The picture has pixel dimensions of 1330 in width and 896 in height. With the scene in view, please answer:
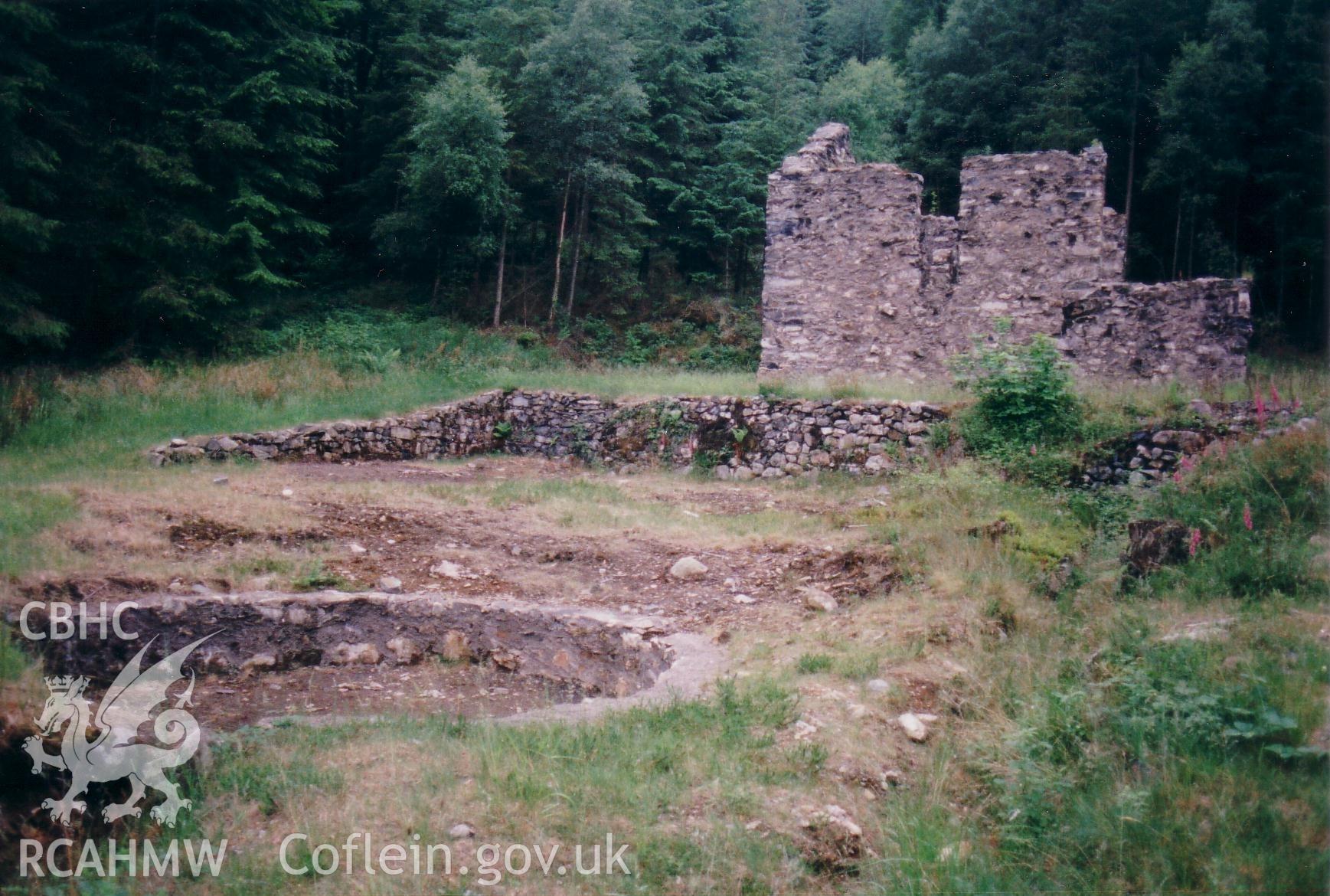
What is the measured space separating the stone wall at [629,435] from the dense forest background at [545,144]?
360 centimetres

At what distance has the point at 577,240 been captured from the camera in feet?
78.1

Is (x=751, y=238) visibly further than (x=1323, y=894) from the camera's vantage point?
Yes

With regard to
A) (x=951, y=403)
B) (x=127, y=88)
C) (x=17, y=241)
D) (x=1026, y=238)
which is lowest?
(x=951, y=403)

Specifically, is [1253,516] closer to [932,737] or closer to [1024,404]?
[932,737]

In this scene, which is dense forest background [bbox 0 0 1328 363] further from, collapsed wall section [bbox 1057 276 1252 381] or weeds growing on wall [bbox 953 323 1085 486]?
collapsed wall section [bbox 1057 276 1252 381]

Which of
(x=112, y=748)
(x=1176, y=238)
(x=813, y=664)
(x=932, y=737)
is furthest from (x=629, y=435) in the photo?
(x=1176, y=238)

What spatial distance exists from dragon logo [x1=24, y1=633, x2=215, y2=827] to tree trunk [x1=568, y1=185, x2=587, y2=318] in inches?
789

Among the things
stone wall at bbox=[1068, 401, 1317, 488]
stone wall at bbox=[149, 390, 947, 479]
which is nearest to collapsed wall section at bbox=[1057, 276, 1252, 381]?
stone wall at bbox=[1068, 401, 1317, 488]

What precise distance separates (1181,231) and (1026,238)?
1329 centimetres

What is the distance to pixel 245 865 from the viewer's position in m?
3.54

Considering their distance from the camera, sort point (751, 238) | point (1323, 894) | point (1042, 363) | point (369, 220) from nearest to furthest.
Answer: point (1323, 894)
point (1042, 363)
point (369, 220)
point (751, 238)

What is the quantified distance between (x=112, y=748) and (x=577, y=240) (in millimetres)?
21099

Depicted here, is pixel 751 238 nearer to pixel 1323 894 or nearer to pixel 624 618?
pixel 624 618

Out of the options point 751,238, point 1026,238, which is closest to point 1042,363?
point 1026,238
